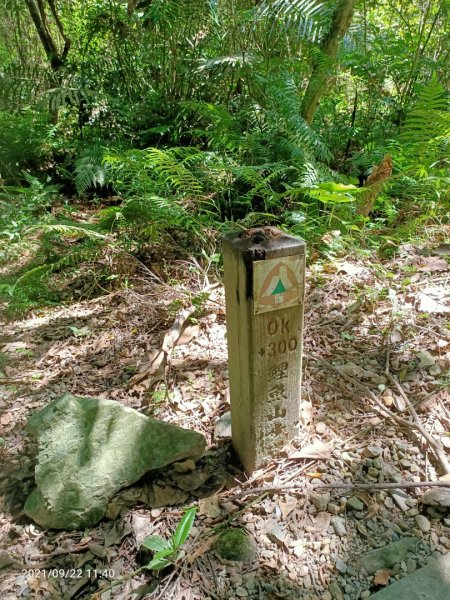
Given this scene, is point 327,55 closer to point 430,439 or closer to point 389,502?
point 430,439

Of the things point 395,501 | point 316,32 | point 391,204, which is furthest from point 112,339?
point 316,32

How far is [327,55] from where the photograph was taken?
13.5 feet

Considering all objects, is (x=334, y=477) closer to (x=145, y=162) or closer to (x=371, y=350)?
(x=371, y=350)

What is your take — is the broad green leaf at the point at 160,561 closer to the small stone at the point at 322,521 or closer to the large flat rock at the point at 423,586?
the small stone at the point at 322,521

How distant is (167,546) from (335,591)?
1.86ft

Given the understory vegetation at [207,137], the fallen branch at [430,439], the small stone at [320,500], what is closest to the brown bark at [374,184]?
the understory vegetation at [207,137]

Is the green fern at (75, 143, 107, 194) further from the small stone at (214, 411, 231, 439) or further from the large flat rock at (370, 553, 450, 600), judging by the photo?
the large flat rock at (370, 553, 450, 600)

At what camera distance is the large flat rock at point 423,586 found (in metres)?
1.18

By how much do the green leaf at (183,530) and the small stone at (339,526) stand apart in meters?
0.52

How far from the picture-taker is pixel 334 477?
1.57 metres

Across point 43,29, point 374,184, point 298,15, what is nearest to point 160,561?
point 374,184

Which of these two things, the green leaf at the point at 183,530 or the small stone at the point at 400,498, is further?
the small stone at the point at 400,498

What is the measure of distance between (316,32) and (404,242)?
8.87ft

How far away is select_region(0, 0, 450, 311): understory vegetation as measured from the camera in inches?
126
